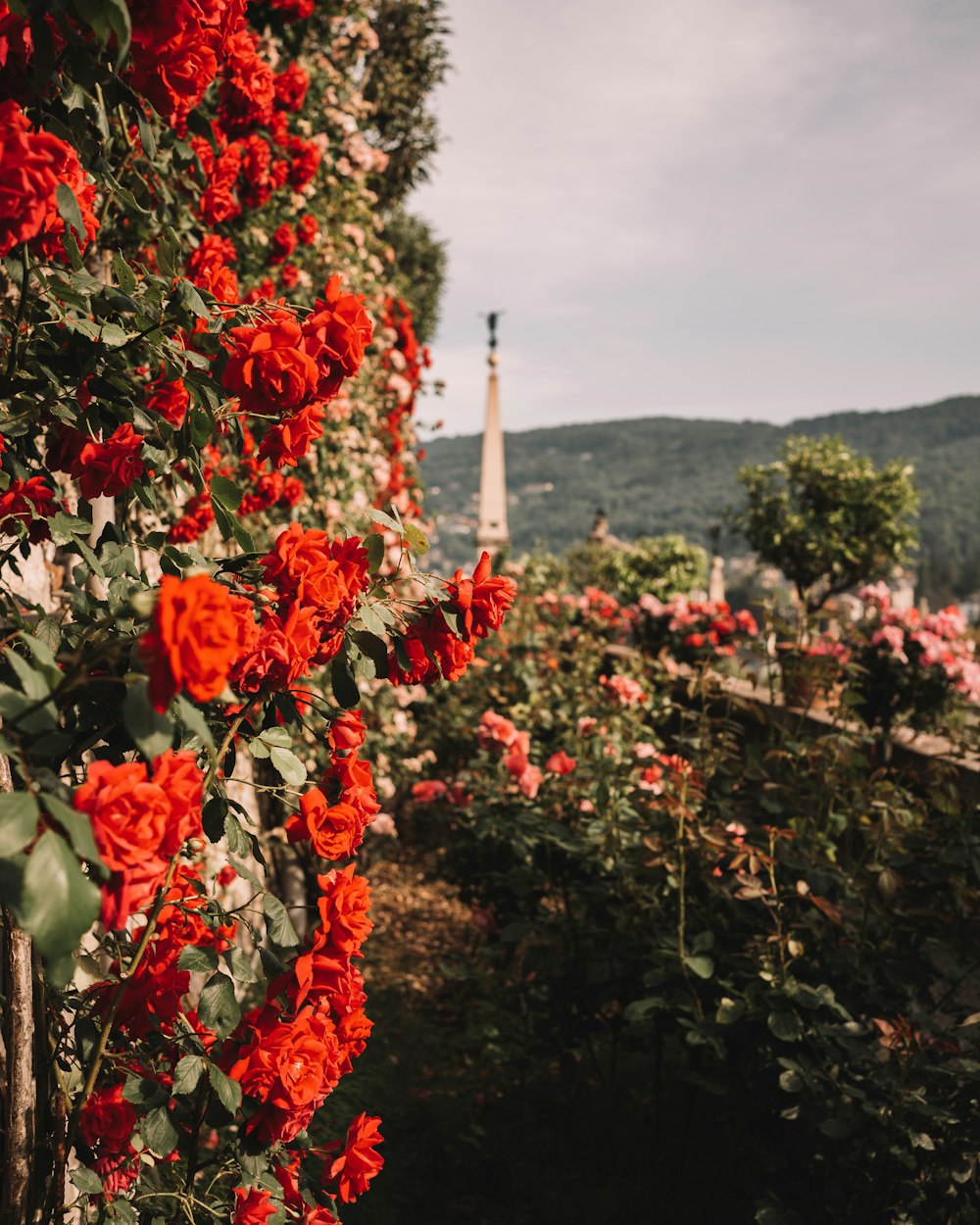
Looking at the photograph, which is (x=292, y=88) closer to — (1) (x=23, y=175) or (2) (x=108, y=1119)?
(1) (x=23, y=175)

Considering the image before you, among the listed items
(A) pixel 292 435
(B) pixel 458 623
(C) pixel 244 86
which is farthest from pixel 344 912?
(C) pixel 244 86

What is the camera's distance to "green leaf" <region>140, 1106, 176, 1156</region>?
3.30 ft

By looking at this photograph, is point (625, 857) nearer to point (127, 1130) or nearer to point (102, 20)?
point (127, 1130)

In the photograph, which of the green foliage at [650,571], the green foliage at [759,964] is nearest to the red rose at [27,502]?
the green foliage at [759,964]

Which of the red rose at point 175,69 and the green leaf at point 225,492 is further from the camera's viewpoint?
the green leaf at point 225,492

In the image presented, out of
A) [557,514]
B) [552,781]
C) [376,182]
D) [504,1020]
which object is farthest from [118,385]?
[557,514]

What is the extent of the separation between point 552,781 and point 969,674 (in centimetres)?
295

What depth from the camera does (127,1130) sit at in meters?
1.08

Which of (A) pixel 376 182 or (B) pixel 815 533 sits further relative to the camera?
(B) pixel 815 533

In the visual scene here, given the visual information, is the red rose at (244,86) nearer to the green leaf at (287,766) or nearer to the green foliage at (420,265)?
the green leaf at (287,766)

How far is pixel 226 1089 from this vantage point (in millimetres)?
991

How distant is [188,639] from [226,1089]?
674 mm

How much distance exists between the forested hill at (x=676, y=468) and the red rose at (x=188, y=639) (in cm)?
6898

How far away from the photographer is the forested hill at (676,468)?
80938 mm
